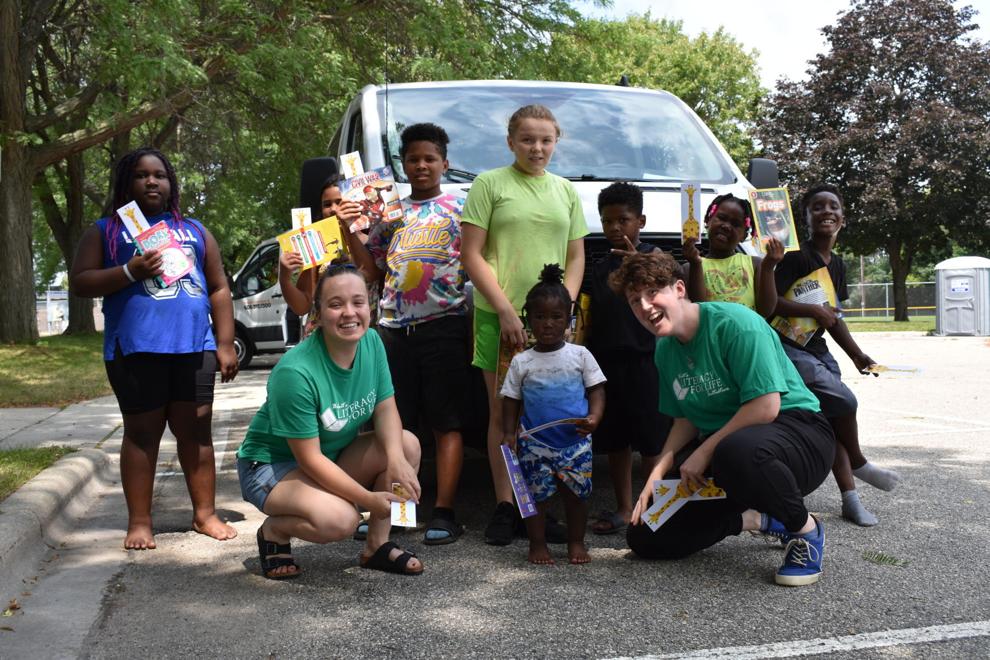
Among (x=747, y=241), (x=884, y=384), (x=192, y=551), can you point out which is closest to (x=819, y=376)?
(x=747, y=241)

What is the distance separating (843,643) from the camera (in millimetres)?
3244

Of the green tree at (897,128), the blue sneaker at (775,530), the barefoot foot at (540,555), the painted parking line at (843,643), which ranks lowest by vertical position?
Answer: the painted parking line at (843,643)

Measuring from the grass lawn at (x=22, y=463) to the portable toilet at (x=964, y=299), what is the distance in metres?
22.4

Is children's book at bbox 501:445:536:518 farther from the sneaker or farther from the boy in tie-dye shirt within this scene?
the boy in tie-dye shirt

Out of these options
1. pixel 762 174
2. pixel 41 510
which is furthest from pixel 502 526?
pixel 762 174

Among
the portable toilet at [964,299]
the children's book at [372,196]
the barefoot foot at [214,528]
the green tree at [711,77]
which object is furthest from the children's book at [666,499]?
the green tree at [711,77]

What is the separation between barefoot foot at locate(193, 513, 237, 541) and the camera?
490 centimetres

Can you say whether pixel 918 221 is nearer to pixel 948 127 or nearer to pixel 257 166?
pixel 948 127

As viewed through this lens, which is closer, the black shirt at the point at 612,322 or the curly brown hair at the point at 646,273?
the curly brown hair at the point at 646,273

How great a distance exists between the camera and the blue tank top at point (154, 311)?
4680 millimetres

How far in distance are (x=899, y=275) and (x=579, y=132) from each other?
33.5 meters

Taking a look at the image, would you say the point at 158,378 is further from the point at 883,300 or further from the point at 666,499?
the point at 883,300

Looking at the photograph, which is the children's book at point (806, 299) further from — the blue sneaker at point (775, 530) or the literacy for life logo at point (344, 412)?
the literacy for life logo at point (344, 412)

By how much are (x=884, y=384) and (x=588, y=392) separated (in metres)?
8.89
